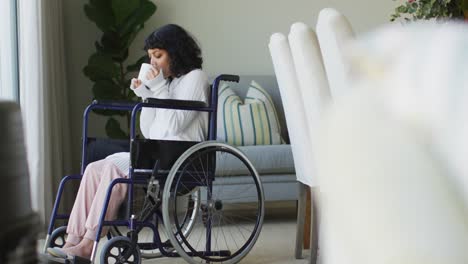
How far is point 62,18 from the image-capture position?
4980 millimetres

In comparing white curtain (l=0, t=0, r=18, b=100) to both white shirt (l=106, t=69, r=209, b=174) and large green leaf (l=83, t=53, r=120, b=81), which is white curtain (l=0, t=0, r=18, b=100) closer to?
large green leaf (l=83, t=53, r=120, b=81)

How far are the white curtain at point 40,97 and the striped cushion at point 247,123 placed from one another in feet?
3.42


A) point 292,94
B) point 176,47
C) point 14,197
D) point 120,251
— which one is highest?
point 176,47

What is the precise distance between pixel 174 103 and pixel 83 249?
666 mm

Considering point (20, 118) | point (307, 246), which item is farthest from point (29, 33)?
point (20, 118)

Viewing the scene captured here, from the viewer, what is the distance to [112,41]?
489cm

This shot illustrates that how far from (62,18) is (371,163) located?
15.9 feet

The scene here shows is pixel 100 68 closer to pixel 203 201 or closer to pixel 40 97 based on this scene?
pixel 40 97

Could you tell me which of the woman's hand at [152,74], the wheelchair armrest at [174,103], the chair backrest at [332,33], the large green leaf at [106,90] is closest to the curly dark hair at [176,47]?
the woman's hand at [152,74]

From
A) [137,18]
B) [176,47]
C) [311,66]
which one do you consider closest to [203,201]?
[176,47]

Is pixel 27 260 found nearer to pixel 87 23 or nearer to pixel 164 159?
pixel 164 159

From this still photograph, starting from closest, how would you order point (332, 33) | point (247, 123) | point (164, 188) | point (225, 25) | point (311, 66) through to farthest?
point (332, 33) → point (311, 66) → point (164, 188) → point (247, 123) → point (225, 25)

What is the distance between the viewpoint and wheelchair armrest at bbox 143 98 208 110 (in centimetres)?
282

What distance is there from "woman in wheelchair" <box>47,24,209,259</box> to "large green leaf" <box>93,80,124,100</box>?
1.59 meters
